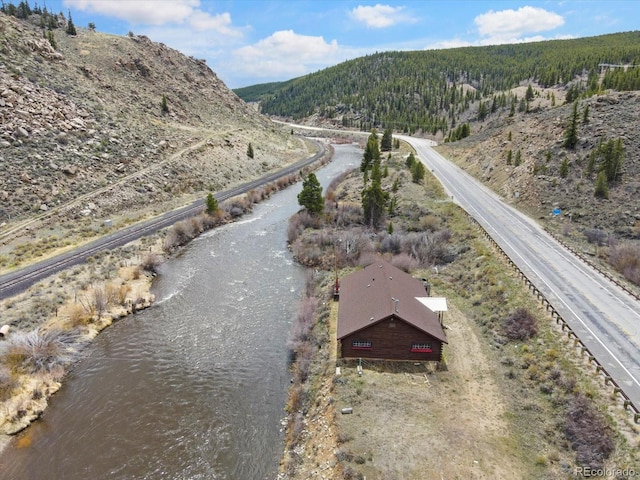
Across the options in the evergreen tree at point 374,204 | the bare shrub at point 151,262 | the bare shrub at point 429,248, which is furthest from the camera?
the evergreen tree at point 374,204

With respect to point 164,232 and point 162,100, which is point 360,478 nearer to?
point 164,232

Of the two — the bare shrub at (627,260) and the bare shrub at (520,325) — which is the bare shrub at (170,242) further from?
the bare shrub at (627,260)

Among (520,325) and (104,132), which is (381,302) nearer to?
(520,325)

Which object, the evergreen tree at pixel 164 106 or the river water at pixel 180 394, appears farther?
the evergreen tree at pixel 164 106

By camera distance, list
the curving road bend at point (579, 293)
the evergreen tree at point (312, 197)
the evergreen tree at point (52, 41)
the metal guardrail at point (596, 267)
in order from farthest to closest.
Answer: the evergreen tree at point (52, 41) < the evergreen tree at point (312, 197) < the metal guardrail at point (596, 267) < the curving road bend at point (579, 293)

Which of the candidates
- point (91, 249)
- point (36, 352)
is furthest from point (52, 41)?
point (36, 352)

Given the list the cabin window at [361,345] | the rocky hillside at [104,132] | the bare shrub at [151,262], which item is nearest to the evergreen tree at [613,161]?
the cabin window at [361,345]

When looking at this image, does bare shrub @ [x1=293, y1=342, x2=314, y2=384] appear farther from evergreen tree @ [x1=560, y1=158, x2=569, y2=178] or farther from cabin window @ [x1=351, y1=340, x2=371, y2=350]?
evergreen tree @ [x1=560, y1=158, x2=569, y2=178]

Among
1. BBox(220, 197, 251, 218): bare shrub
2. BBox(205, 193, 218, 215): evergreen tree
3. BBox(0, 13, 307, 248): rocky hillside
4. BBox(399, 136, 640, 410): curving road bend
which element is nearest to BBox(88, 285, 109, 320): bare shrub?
BBox(0, 13, 307, 248): rocky hillside
